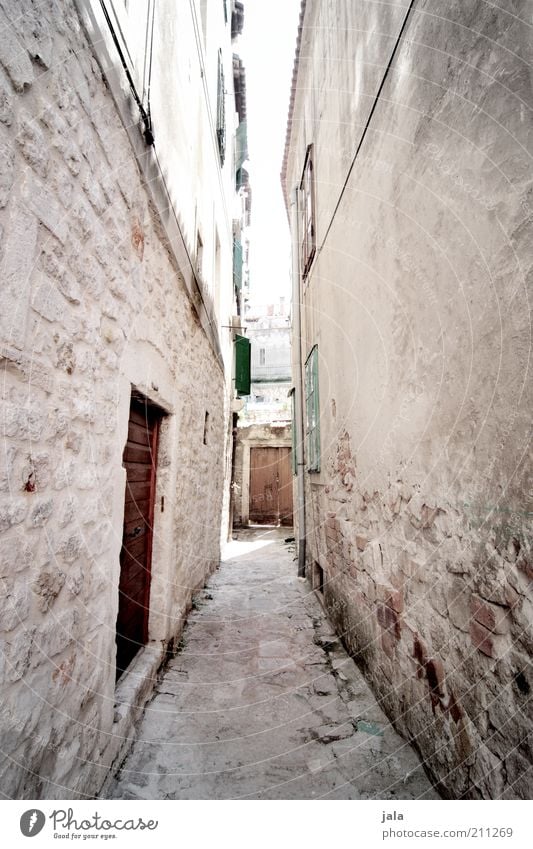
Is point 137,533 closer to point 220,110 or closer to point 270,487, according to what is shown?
point 220,110

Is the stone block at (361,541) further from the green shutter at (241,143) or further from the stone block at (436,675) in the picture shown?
the green shutter at (241,143)

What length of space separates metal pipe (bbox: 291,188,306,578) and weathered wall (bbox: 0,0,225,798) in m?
3.66

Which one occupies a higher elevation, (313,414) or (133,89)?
(133,89)

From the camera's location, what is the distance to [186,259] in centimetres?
360

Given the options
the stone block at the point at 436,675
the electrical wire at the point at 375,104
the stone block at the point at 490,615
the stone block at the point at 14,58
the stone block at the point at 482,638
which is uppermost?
the electrical wire at the point at 375,104

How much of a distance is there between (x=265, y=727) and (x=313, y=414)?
3.43 meters

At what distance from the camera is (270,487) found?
38.5 feet

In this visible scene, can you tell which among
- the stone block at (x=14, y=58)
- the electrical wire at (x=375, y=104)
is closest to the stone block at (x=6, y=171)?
the stone block at (x=14, y=58)

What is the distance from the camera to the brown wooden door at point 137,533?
255 cm

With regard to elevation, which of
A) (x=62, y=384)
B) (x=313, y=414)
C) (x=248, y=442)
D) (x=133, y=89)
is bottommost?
(x=62, y=384)

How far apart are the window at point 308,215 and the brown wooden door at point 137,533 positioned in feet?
11.2

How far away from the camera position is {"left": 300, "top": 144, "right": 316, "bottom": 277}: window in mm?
5160

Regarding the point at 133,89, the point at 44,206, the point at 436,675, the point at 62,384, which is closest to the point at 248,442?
the point at 133,89

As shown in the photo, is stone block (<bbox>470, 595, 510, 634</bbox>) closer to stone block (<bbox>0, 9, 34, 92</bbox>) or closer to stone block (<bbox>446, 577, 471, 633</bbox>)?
stone block (<bbox>446, 577, 471, 633</bbox>)
